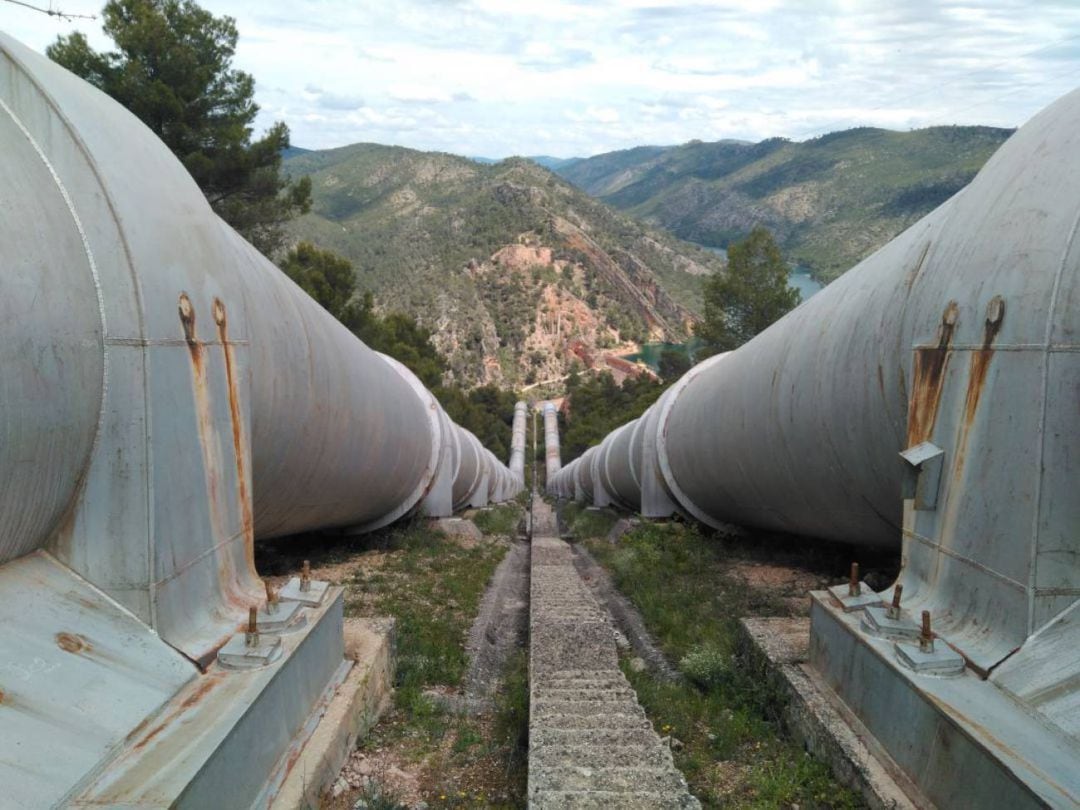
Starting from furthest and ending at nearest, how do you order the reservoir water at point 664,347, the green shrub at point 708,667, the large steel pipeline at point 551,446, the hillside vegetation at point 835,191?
the hillside vegetation at point 835,191 → the reservoir water at point 664,347 → the large steel pipeline at point 551,446 → the green shrub at point 708,667

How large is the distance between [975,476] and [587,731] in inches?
74.4

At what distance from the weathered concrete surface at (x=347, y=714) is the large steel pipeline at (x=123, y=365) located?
0.59 metres

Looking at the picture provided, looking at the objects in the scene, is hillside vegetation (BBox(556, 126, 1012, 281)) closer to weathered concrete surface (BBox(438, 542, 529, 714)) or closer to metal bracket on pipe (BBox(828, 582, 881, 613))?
weathered concrete surface (BBox(438, 542, 529, 714))

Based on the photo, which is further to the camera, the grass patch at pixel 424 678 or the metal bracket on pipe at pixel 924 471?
the grass patch at pixel 424 678

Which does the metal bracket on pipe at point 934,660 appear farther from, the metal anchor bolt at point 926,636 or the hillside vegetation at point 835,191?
the hillside vegetation at point 835,191

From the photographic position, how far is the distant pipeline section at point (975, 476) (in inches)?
93.0

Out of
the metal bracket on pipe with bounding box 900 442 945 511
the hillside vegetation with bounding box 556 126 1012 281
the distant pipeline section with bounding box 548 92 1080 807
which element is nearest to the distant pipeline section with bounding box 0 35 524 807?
the distant pipeline section with bounding box 548 92 1080 807

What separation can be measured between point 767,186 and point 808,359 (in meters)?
126

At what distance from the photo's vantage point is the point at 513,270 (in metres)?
67.8

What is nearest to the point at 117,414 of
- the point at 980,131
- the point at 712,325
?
the point at 712,325

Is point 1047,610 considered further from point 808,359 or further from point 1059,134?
point 808,359

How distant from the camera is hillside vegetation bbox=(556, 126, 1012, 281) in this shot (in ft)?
229

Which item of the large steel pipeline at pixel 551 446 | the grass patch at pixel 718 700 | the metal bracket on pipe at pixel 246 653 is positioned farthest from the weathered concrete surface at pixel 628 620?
the large steel pipeline at pixel 551 446

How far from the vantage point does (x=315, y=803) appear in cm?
287
